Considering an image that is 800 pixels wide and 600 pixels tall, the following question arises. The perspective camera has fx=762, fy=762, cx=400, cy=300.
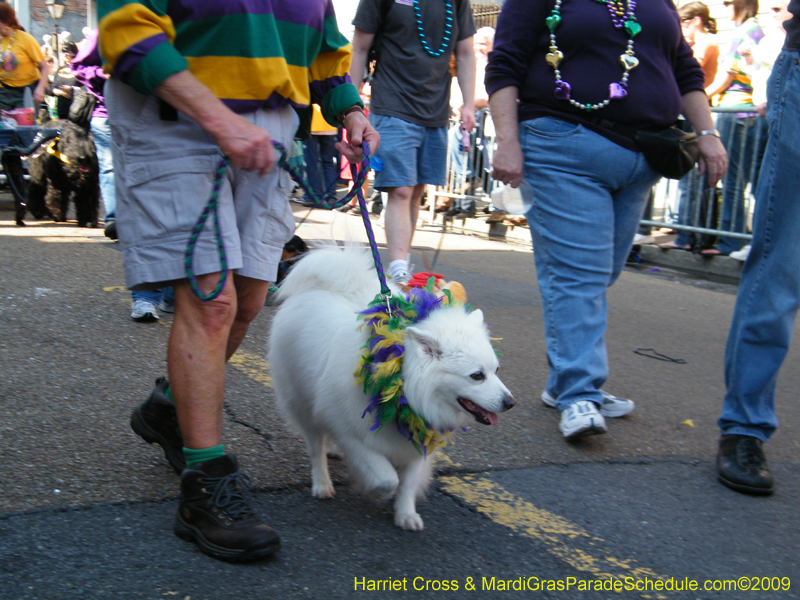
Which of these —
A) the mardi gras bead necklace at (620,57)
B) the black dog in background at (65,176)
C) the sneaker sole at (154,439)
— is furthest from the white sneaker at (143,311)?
the black dog in background at (65,176)

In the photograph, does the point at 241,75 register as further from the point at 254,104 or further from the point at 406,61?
the point at 406,61

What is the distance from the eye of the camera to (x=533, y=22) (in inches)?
129

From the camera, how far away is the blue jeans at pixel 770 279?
9.62 feet

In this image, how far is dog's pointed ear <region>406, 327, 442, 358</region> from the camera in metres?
2.34

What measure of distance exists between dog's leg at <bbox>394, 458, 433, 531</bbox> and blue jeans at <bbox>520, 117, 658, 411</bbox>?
104cm

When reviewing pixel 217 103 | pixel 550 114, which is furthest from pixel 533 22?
pixel 217 103

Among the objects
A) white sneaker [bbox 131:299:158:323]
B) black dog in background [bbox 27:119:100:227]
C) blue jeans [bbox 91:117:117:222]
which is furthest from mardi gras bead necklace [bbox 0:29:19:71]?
white sneaker [bbox 131:299:158:323]

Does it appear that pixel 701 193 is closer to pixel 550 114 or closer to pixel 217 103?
pixel 550 114

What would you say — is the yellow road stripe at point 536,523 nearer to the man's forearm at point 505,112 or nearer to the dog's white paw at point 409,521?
the dog's white paw at point 409,521

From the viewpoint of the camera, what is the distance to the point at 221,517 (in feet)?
6.98

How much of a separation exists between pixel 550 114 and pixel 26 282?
386 cm

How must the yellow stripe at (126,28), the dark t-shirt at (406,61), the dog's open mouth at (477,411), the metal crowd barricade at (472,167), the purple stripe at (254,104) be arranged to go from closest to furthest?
the yellow stripe at (126,28)
the purple stripe at (254,104)
the dog's open mouth at (477,411)
the dark t-shirt at (406,61)
the metal crowd barricade at (472,167)

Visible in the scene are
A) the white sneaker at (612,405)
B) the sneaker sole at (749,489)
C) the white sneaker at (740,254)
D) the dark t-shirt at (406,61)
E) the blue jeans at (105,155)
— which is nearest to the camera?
the sneaker sole at (749,489)

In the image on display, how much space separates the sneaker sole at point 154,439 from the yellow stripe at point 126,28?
1244mm
